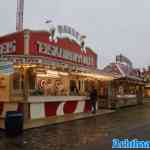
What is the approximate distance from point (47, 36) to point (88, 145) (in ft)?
40.8

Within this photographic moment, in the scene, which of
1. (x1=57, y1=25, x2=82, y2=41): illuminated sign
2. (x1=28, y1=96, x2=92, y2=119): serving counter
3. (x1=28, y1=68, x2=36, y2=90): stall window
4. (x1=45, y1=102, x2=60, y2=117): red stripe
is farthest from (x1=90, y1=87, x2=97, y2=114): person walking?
(x1=28, y1=68, x2=36, y2=90): stall window

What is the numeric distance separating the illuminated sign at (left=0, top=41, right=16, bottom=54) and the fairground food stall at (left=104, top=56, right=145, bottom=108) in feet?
37.4

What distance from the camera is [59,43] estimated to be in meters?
24.1

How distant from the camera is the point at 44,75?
2227 cm

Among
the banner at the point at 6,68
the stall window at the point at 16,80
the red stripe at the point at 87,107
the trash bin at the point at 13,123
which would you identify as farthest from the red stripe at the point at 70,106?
the trash bin at the point at 13,123

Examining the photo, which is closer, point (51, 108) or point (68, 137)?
point (68, 137)

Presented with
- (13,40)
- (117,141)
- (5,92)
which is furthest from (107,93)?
(117,141)

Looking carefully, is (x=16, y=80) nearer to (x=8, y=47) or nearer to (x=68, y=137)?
(x=8, y=47)

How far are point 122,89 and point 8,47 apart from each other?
56.3ft

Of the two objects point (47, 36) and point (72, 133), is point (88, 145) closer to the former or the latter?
point (72, 133)

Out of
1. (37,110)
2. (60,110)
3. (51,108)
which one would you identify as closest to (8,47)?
(51,108)

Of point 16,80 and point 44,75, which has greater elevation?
point 44,75

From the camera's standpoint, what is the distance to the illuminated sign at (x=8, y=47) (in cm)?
2089

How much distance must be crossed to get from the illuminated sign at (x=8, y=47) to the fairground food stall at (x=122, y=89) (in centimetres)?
1139
